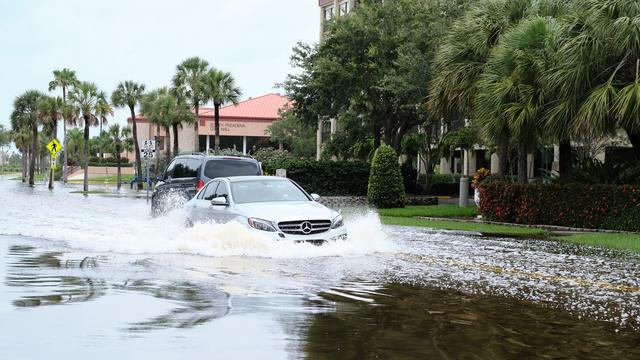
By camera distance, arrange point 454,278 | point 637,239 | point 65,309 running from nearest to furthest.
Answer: point 65,309 → point 454,278 → point 637,239

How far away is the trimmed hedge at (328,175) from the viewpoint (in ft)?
146

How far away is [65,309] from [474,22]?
2235 cm

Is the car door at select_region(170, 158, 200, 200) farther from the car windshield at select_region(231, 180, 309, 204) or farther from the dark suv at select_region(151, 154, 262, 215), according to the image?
the car windshield at select_region(231, 180, 309, 204)

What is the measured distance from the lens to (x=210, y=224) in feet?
48.9

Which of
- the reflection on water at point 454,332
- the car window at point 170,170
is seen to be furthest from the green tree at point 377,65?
the reflection on water at point 454,332

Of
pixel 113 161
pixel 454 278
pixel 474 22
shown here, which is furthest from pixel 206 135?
pixel 454 278

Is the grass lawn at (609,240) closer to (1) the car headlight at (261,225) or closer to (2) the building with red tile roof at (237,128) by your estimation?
(1) the car headlight at (261,225)

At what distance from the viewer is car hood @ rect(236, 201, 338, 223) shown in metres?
13.3

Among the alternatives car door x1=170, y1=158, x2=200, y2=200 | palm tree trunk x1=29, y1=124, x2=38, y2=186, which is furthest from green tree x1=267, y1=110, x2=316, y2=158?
car door x1=170, y1=158, x2=200, y2=200

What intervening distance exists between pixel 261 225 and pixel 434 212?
699 inches

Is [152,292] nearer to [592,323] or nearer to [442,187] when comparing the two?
[592,323]

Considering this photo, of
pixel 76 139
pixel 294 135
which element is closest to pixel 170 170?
pixel 294 135

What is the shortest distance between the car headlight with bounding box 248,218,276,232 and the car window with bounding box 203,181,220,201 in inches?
98.1

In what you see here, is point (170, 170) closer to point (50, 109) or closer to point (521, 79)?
point (521, 79)
